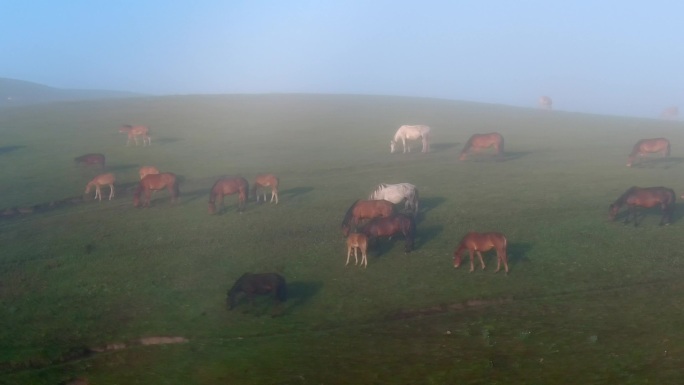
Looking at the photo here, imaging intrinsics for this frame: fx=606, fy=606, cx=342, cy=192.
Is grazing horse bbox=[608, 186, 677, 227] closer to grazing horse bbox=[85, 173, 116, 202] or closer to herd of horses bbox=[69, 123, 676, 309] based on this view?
herd of horses bbox=[69, 123, 676, 309]

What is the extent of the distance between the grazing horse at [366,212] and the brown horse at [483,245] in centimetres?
360

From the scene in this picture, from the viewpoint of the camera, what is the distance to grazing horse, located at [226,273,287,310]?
15039 mm

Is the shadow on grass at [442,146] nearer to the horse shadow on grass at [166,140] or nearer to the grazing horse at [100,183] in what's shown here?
the horse shadow on grass at [166,140]

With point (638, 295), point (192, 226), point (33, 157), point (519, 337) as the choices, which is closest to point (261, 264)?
point (192, 226)

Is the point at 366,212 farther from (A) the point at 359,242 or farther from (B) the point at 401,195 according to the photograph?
(A) the point at 359,242

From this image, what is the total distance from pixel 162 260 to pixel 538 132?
119ft

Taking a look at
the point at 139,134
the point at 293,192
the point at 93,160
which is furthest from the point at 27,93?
the point at 293,192

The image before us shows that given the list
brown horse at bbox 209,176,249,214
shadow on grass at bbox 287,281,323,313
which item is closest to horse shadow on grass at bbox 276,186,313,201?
brown horse at bbox 209,176,249,214

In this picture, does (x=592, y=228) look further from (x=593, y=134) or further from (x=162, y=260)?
(x=593, y=134)

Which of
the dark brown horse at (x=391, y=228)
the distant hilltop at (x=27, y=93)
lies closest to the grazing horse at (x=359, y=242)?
the dark brown horse at (x=391, y=228)

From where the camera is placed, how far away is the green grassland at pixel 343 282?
1203cm

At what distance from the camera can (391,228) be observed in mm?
18328

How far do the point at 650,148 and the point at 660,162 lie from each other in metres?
0.99

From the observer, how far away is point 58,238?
68.9 ft
